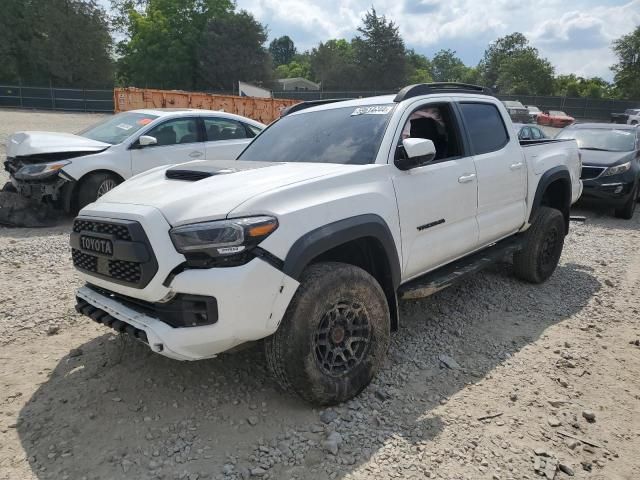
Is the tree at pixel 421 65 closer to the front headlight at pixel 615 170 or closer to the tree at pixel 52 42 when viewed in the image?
the tree at pixel 52 42

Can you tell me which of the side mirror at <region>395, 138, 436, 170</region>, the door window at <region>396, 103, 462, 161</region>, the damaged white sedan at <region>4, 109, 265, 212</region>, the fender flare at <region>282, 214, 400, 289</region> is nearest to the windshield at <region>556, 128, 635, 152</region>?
the damaged white sedan at <region>4, 109, 265, 212</region>

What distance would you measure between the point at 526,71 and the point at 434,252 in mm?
71304

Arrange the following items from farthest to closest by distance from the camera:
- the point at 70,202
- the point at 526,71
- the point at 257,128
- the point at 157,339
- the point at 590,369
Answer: the point at 526,71, the point at 257,128, the point at 70,202, the point at 590,369, the point at 157,339

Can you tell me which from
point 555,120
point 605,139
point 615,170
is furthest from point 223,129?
point 555,120

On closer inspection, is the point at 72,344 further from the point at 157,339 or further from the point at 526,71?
the point at 526,71

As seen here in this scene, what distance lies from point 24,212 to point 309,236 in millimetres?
6059

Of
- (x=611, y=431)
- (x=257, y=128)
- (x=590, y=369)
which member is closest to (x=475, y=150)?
(x=590, y=369)

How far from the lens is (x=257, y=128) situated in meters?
8.77

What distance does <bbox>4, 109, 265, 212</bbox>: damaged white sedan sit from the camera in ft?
22.6

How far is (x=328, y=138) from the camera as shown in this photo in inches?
145

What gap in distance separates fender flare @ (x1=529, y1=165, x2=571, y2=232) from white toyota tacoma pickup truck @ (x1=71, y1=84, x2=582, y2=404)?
0.71 m

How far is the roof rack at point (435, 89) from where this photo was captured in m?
3.73

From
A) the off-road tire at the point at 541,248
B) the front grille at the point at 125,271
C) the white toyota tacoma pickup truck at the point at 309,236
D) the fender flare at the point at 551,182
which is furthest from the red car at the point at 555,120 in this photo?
the front grille at the point at 125,271

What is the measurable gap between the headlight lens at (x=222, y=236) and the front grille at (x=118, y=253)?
0.18 m
